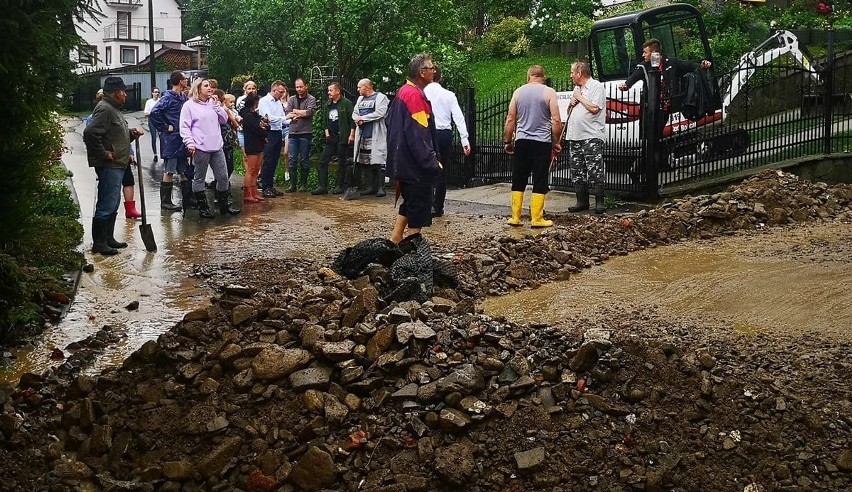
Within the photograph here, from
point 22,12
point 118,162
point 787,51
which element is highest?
point 787,51

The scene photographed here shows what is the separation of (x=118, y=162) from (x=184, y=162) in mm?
3347

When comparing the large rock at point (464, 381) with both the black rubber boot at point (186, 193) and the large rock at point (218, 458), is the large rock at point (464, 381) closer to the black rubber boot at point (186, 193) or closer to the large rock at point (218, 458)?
the large rock at point (218, 458)

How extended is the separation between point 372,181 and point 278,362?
10757 millimetres

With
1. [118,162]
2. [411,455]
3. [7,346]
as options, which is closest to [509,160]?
[118,162]

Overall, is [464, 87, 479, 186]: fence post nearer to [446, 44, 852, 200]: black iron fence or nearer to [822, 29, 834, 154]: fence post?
[446, 44, 852, 200]: black iron fence

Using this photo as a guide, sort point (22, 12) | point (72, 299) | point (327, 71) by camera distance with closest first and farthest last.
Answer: point (22, 12) → point (72, 299) → point (327, 71)

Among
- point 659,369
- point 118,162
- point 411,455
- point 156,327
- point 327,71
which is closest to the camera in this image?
point 411,455

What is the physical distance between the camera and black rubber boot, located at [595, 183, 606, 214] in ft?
44.3

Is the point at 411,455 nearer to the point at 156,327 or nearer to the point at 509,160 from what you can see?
the point at 156,327

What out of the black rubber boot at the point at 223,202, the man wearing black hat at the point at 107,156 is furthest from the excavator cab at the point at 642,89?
the man wearing black hat at the point at 107,156

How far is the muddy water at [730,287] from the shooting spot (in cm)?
773

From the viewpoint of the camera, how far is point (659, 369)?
5.79 m

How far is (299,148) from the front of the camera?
1703 cm

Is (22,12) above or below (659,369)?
above
